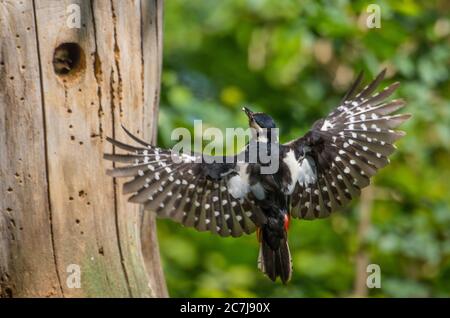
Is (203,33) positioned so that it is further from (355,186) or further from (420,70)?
(355,186)

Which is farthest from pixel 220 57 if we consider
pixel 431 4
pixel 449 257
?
pixel 449 257

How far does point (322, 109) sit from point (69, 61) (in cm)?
258

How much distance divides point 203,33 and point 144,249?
3969 millimetres

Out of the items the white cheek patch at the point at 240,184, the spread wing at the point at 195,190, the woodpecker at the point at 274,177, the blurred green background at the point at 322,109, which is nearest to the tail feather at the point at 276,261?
the woodpecker at the point at 274,177

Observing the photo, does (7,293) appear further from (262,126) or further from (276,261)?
(262,126)

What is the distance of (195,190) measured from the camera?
11.5ft

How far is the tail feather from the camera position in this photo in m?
3.63

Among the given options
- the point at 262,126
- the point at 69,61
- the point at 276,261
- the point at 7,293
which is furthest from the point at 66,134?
the point at 276,261

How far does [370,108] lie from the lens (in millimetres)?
3754

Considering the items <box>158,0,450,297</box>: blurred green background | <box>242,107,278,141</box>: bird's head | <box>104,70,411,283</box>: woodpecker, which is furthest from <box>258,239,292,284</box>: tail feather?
<box>158,0,450,297</box>: blurred green background

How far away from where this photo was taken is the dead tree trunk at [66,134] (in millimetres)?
3332

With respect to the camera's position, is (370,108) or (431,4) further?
(431,4)

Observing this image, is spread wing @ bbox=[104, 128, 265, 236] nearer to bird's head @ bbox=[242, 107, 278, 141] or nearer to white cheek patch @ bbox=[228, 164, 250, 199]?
white cheek patch @ bbox=[228, 164, 250, 199]

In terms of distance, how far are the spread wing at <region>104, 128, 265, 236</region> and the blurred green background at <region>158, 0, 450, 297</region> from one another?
32.9 inches
